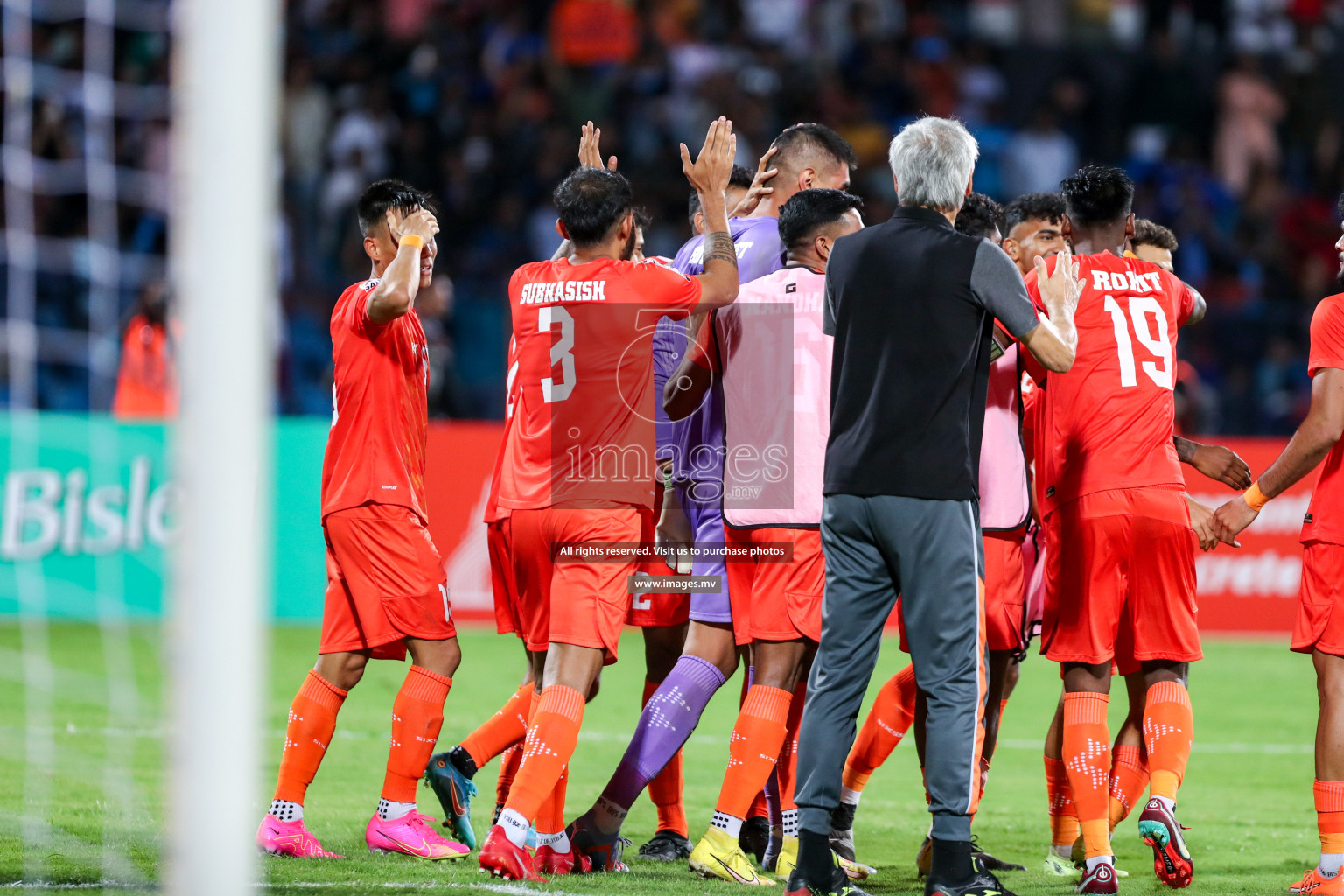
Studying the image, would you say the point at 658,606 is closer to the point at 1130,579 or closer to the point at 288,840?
the point at 288,840

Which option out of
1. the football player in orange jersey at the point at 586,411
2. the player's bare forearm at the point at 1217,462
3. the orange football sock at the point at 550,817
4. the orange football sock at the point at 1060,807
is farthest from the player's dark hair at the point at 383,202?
the orange football sock at the point at 1060,807

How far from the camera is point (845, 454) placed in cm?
479

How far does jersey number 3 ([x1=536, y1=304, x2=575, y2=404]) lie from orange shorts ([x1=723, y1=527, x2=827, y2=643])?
0.89 m

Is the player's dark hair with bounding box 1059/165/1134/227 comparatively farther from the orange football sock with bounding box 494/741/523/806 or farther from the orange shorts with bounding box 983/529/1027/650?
the orange football sock with bounding box 494/741/523/806

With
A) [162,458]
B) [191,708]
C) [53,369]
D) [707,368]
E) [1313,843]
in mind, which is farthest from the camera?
[53,369]

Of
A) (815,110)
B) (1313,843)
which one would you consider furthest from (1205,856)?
(815,110)

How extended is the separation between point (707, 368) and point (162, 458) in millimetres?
7857

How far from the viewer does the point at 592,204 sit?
5.48 m

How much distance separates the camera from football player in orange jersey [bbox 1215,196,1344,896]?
211 inches

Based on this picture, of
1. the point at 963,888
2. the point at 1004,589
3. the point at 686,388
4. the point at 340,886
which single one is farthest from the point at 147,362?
the point at 963,888

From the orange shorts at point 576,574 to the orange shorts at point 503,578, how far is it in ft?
0.48

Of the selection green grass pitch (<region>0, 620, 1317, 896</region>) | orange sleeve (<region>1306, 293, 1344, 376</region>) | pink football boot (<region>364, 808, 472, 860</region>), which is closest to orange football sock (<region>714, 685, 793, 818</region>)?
green grass pitch (<region>0, 620, 1317, 896</region>)

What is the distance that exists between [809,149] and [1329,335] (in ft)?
7.57

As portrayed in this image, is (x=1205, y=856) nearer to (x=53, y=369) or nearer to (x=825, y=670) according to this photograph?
(x=825, y=670)
